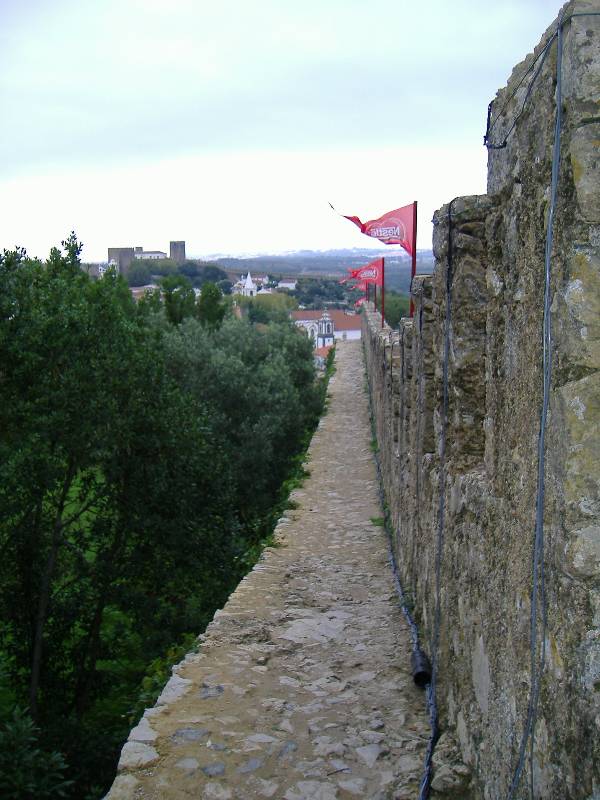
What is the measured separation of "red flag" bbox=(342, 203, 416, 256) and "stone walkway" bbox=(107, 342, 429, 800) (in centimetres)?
461

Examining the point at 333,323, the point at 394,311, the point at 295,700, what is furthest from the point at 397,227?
the point at 333,323

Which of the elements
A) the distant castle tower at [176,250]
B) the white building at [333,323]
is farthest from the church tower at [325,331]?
the distant castle tower at [176,250]

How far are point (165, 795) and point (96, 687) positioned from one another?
614 cm

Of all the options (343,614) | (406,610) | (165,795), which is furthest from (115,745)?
(165,795)

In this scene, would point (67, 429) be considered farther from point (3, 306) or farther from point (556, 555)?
point (556, 555)

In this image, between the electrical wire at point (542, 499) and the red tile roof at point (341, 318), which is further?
the red tile roof at point (341, 318)

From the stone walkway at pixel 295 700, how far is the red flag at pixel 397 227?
4607mm

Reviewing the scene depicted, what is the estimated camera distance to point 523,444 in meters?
2.42

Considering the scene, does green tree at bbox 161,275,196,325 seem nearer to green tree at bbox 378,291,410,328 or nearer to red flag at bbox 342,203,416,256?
green tree at bbox 378,291,410,328

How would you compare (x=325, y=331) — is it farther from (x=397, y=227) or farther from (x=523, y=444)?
(x=523, y=444)

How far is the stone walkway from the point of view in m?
3.75

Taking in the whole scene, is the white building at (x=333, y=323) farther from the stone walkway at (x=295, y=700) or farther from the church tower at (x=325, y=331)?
the stone walkway at (x=295, y=700)

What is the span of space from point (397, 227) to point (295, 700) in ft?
24.6

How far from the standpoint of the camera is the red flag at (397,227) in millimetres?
10625
